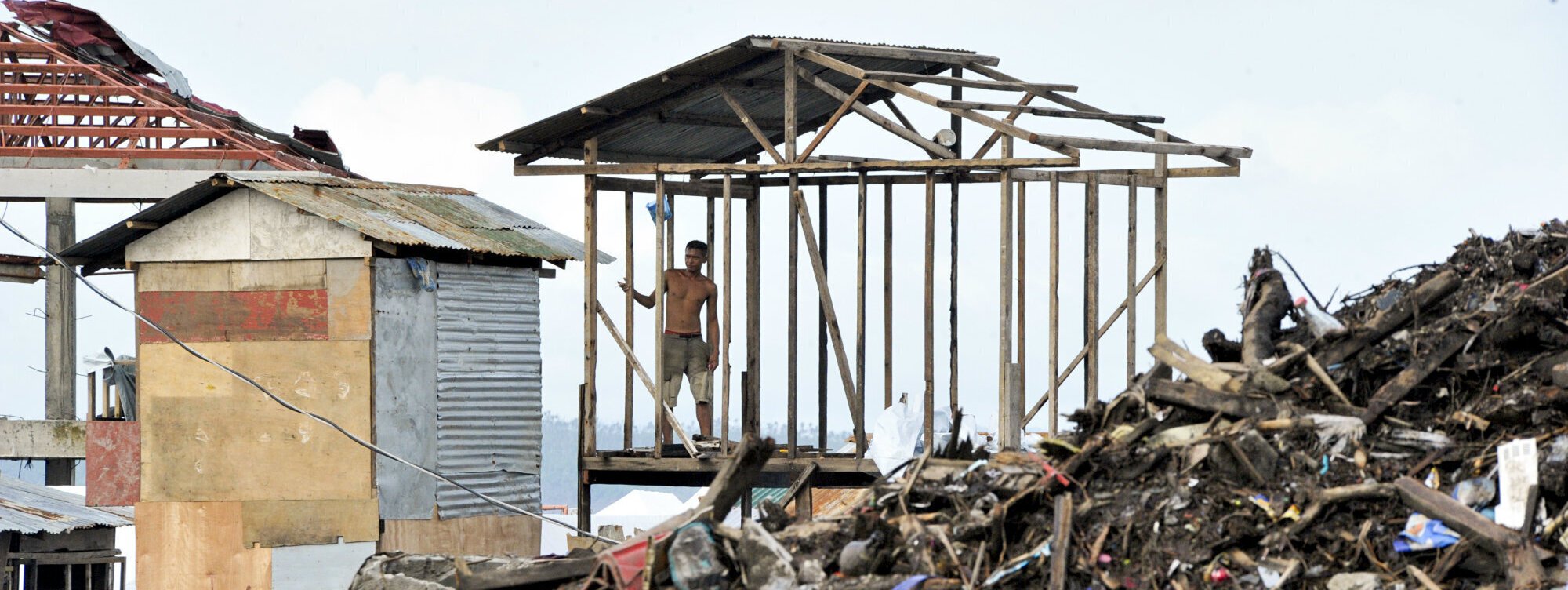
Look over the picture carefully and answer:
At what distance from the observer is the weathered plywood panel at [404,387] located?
12.3 meters

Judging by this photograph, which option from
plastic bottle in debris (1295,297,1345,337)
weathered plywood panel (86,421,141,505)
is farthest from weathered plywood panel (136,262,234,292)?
plastic bottle in debris (1295,297,1345,337)

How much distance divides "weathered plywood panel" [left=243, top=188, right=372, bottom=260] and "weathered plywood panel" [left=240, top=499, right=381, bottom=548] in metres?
1.90

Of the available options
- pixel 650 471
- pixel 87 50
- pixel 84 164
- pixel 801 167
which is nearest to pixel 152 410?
pixel 650 471

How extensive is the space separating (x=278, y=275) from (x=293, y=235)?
1.12 ft

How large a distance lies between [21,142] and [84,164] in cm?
119

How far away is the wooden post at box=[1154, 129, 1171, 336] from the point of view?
40.3ft

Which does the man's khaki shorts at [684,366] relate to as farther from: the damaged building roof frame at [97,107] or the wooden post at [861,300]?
the damaged building roof frame at [97,107]

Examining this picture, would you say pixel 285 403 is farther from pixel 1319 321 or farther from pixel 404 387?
pixel 1319 321

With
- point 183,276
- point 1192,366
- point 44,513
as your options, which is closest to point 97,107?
point 44,513

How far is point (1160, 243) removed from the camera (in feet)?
40.9

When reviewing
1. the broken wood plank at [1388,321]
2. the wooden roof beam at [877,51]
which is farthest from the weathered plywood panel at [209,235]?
the broken wood plank at [1388,321]

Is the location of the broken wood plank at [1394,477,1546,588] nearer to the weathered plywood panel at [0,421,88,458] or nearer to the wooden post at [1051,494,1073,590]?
the wooden post at [1051,494,1073,590]

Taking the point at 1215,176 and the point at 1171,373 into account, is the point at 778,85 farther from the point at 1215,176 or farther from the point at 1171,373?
the point at 1171,373

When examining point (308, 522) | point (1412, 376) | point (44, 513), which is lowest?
point (44, 513)
